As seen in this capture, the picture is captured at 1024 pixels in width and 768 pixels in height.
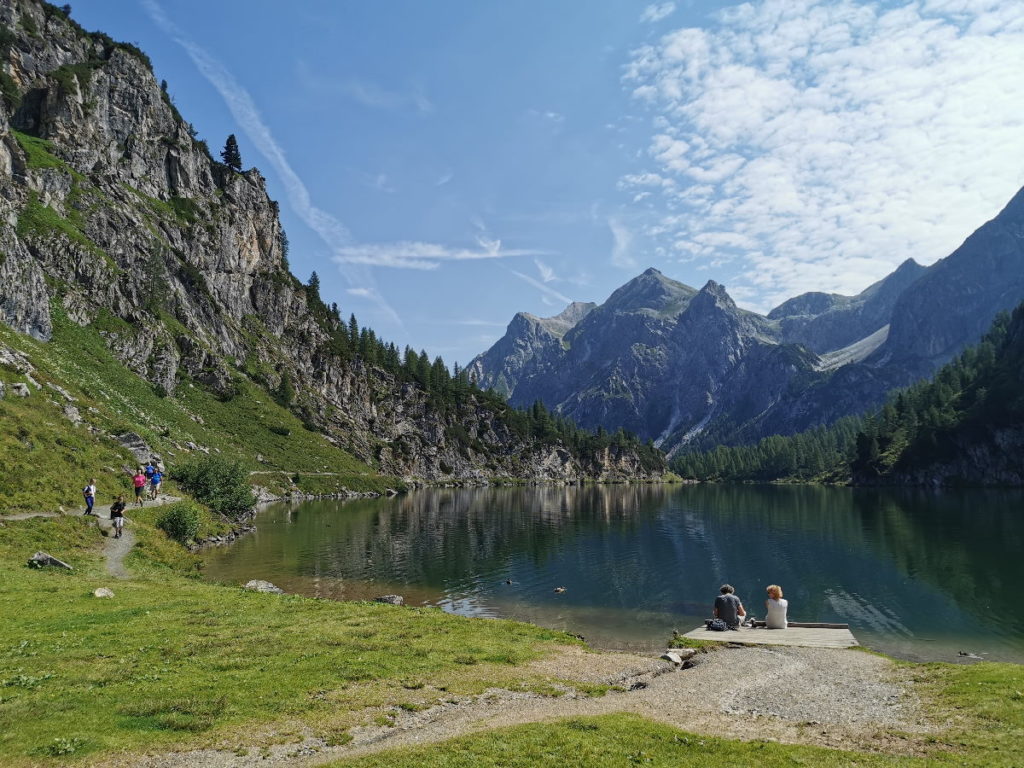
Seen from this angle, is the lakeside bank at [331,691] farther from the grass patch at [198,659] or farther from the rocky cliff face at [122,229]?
the rocky cliff face at [122,229]

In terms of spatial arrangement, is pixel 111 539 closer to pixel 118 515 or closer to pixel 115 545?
pixel 115 545

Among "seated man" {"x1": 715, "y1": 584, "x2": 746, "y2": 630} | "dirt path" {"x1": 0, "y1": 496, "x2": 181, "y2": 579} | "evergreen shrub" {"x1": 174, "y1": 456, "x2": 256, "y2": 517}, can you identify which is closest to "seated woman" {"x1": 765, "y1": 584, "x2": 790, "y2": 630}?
"seated man" {"x1": 715, "y1": 584, "x2": 746, "y2": 630}

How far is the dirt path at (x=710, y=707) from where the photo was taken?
15.1 metres

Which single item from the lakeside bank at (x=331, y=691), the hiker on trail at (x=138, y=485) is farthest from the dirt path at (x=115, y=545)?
the lakeside bank at (x=331, y=691)

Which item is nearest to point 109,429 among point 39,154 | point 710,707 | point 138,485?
point 138,485

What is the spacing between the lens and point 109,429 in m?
64.8

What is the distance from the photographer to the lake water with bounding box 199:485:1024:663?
138 feet

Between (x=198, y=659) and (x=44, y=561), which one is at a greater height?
(x=44, y=561)

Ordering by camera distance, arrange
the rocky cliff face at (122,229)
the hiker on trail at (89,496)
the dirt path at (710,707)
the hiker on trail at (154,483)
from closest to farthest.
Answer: the dirt path at (710,707) < the hiker on trail at (89,496) < the hiker on trail at (154,483) < the rocky cliff face at (122,229)

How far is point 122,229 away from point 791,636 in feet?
546

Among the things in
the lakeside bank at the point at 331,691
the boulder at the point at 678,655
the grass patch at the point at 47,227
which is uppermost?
the grass patch at the point at 47,227

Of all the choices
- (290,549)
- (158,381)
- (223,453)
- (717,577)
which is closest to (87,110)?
(158,381)

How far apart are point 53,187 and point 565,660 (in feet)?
515

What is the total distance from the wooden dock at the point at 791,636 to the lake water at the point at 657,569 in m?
4.26
